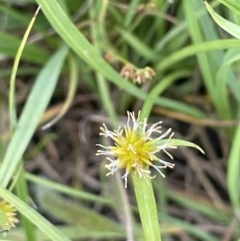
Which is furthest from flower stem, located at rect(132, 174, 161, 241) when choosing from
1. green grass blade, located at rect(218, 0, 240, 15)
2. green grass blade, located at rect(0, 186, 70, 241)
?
green grass blade, located at rect(218, 0, 240, 15)

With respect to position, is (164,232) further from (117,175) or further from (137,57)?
(137,57)

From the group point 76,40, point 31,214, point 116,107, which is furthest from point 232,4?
point 116,107

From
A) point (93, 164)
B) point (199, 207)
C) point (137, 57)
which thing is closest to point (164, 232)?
point (199, 207)


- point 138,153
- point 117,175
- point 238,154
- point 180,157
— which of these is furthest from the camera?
point 180,157

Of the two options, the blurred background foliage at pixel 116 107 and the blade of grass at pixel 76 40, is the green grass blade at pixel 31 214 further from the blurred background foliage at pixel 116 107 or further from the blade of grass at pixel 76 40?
the blade of grass at pixel 76 40

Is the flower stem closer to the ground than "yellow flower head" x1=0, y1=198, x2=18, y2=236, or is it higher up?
higher up

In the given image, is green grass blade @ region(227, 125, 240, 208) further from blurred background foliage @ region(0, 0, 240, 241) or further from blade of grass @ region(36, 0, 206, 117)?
blade of grass @ region(36, 0, 206, 117)

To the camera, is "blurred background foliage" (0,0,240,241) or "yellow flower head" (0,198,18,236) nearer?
"yellow flower head" (0,198,18,236)

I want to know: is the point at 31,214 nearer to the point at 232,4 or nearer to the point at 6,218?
the point at 6,218
